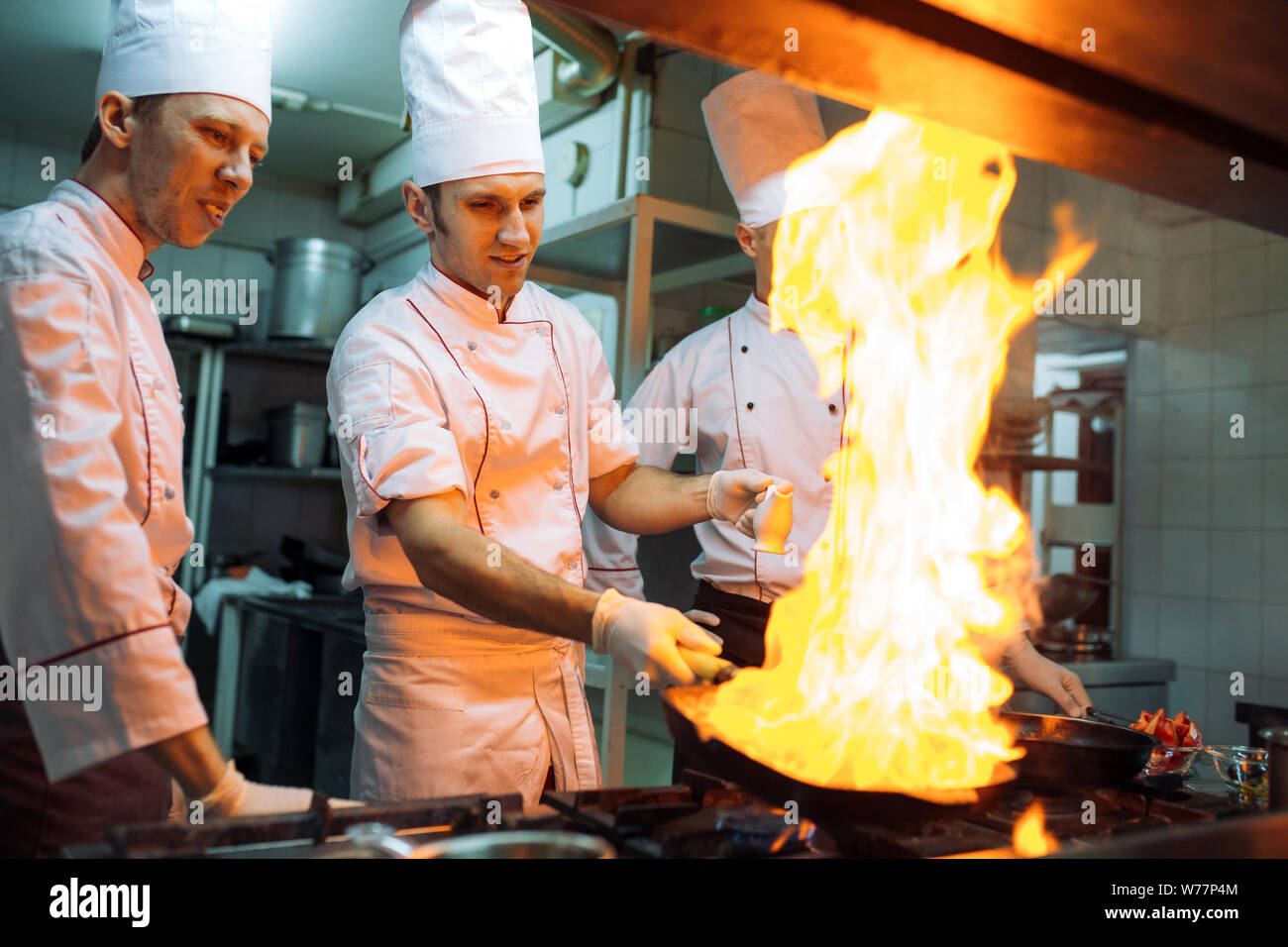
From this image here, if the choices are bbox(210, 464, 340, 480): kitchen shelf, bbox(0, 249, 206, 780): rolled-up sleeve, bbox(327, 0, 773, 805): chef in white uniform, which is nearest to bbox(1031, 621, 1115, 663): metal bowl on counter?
bbox(327, 0, 773, 805): chef in white uniform

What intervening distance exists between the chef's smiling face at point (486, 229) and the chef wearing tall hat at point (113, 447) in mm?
367

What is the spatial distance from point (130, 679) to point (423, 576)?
47 centimetres

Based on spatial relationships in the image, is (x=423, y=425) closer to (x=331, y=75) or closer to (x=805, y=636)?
(x=805, y=636)

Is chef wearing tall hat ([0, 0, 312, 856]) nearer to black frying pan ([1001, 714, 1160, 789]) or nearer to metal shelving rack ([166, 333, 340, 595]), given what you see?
black frying pan ([1001, 714, 1160, 789])

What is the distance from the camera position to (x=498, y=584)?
132 centimetres

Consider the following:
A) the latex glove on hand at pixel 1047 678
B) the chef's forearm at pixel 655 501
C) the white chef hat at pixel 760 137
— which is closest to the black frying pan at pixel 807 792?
the chef's forearm at pixel 655 501

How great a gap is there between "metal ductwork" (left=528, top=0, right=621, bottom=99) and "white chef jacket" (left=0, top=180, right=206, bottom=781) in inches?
73.1

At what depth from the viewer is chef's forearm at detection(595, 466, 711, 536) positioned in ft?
6.18

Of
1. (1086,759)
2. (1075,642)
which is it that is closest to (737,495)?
(1086,759)

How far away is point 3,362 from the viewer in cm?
105

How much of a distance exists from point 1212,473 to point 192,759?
3994mm

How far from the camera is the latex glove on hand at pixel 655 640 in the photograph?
3.78ft
